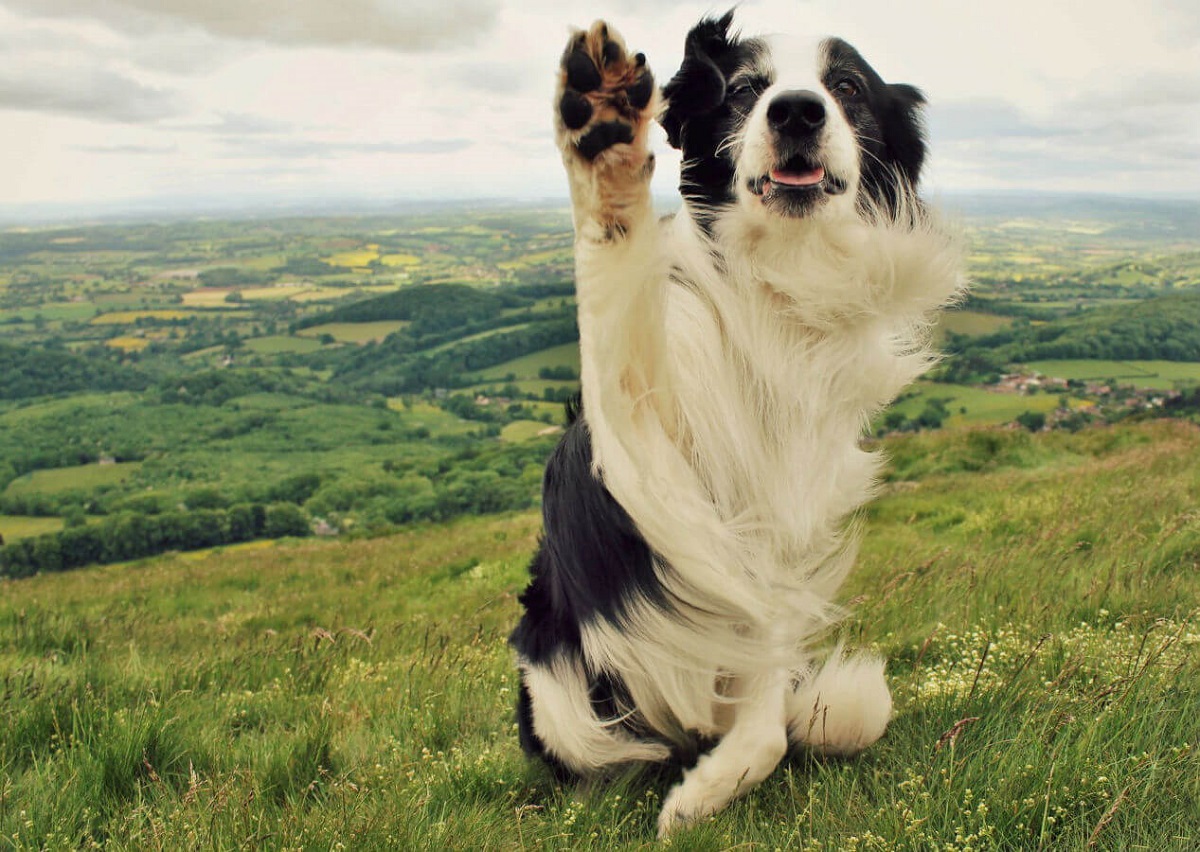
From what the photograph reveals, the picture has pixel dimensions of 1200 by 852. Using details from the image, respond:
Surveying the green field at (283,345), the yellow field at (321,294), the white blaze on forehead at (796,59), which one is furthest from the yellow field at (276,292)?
the white blaze on forehead at (796,59)

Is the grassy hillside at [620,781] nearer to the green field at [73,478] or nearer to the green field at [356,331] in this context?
the green field at [73,478]

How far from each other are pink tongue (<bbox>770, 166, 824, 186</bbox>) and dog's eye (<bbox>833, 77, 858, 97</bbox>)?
1.50 ft

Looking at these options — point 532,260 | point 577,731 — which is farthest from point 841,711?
point 532,260

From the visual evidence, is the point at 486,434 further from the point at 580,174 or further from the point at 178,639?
the point at 580,174

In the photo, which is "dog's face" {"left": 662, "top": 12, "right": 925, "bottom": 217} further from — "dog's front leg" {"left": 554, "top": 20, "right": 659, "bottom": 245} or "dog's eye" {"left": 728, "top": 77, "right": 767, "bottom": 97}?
"dog's front leg" {"left": 554, "top": 20, "right": 659, "bottom": 245}

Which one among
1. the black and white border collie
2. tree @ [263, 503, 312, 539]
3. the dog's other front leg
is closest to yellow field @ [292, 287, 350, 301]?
tree @ [263, 503, 312, 539]

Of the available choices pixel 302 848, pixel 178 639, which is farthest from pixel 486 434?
pixel 302 848

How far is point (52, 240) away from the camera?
138750 mm

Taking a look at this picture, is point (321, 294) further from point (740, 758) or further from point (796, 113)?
point (740, 758)

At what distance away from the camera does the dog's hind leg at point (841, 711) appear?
2.62 metres

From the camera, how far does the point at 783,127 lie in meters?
2.48

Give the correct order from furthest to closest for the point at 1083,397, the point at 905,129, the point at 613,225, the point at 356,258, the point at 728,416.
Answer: the point at 356,258
the point at 1083,397
the point at 905,129
the point at 728,416
the point at 613,225

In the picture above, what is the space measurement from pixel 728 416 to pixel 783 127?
3.07ft

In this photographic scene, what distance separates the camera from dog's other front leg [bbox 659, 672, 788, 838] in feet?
8.07
